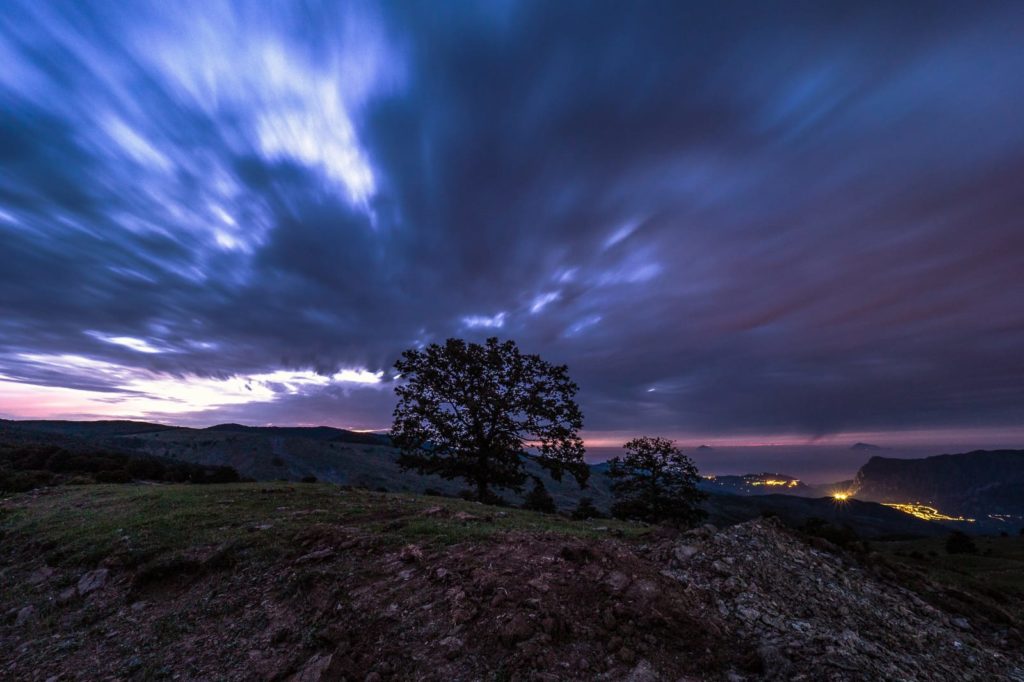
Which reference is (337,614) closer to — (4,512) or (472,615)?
(472,615)

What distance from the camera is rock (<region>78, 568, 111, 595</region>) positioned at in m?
12.1

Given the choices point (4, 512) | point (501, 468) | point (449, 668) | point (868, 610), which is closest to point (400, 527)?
point (449, 668)

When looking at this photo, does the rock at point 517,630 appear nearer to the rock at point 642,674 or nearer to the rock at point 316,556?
the rock at point 642,674

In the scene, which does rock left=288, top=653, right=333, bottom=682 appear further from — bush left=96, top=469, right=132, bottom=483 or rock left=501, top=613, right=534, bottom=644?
bush left=96, top=469, right=132, bottom=483

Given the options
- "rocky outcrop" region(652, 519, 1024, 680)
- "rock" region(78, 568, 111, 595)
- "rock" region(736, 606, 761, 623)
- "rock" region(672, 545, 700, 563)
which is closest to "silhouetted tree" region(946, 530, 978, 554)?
"rocky outcrop" region(652, 519, 1024, 680)

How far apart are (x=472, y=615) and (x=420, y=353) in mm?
23086

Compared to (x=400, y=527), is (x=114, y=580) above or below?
below

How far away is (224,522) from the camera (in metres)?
15.1

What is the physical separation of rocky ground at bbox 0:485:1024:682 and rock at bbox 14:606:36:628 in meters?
0.06

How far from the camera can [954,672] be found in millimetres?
7355

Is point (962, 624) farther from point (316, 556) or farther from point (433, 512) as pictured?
point (316, 556)

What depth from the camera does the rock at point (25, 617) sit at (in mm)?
10986

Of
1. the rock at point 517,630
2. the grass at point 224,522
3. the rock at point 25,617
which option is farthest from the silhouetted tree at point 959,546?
the rock at point 25,617

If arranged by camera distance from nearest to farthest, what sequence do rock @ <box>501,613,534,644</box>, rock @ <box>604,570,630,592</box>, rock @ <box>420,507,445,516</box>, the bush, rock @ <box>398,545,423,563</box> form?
1. rock @ <box>501,613,534,644</box>
2. rock @ <box>604,570,630,592</box>
3. rock @ <box>398,545,423,563</box>
4. rock @ <box>420,507,445,516</box>
5. the bush
